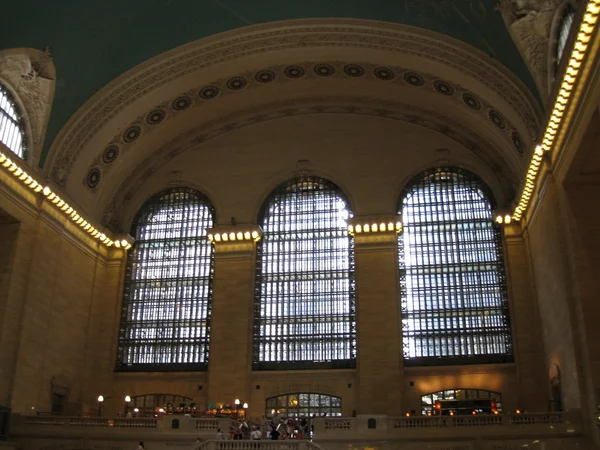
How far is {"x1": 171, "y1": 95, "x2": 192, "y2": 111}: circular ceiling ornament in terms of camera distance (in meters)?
29.9

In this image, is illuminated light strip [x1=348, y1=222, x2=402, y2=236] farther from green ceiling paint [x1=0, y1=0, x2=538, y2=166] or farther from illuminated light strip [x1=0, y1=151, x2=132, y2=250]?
illuminated light strip [x1=0, y1=151, x2=132, y2=250]

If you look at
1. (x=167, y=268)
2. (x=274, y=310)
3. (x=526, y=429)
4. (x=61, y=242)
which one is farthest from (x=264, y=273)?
(x=526, y=429)

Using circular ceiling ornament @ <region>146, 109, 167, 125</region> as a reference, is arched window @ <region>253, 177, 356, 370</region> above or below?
below

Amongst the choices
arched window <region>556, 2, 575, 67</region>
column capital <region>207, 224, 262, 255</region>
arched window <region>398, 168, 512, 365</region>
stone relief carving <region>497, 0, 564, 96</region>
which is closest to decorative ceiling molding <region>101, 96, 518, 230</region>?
arched window <region>398, 168, 512, 365</region>

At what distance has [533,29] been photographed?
2177cm

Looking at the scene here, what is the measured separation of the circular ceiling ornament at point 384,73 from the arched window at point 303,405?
1351 centimetres

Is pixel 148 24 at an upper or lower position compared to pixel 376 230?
upper

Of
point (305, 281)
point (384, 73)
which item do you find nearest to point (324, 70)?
point (384, 73)

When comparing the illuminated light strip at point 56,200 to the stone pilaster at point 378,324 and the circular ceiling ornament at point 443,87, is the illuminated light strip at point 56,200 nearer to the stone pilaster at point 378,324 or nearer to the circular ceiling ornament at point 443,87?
the stone pilaster at point 378,324

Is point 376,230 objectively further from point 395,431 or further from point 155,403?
point 155,403

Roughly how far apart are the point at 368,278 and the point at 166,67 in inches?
471

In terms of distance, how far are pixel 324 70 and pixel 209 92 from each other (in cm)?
516

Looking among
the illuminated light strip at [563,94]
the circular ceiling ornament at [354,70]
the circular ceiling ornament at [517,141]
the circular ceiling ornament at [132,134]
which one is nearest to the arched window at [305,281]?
the circular ceiling ornament at [354,70]

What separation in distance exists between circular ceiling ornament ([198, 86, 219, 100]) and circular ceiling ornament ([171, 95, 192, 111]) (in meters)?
0.63
